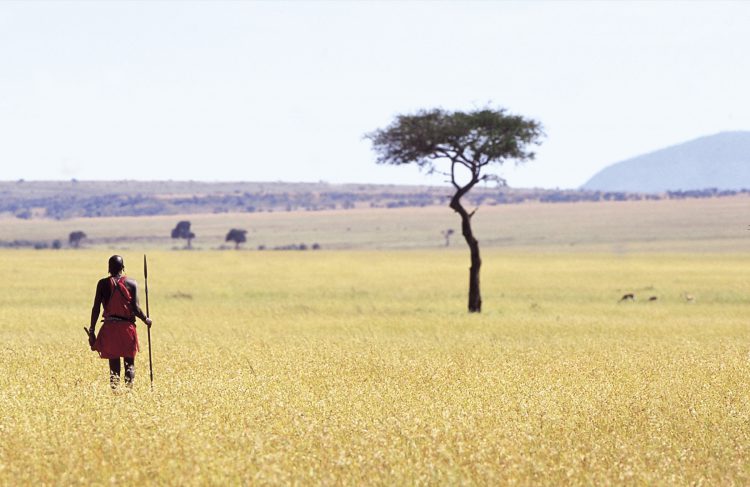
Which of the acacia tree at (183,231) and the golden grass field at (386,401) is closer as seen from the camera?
the golden grass field at (386,401)

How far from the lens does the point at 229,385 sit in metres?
13.4

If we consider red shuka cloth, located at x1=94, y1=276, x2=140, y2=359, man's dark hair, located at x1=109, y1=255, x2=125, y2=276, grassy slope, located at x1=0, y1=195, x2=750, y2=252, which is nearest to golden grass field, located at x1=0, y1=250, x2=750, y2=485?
red shuka cloth, located at x1=94, y1=276, x2=140, y2=359

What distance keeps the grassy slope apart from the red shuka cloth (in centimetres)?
9167

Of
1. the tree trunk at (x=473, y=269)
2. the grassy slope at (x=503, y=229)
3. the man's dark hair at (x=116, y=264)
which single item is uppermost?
the man's dark hair at (x=116, y=264)

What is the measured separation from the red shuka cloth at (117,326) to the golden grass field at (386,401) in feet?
2.01

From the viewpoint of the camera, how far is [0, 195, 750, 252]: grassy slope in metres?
124

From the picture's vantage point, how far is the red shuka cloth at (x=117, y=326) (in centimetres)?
1268

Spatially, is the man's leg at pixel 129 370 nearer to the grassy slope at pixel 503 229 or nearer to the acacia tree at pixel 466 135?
the acacia tree at pixel 466 135

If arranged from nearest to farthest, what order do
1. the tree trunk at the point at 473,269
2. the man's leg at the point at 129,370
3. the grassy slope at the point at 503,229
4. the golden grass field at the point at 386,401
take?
the golden grass field at the point at 386,401, the man's leg at the point at 129,370, the tree trunk at the point at 473,269, the grassy slope at the point at 503,229

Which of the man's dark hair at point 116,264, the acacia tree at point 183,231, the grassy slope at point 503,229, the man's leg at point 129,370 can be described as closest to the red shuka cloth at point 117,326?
the man's dark hair at point 116,264

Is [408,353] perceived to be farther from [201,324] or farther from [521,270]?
[521,270]

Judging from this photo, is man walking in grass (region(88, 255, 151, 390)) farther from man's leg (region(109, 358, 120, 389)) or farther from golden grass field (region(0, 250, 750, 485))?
golden grass field (region(0, 250, 750, 485))

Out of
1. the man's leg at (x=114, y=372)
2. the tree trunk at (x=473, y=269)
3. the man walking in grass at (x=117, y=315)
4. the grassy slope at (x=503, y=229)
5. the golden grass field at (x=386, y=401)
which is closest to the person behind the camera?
the golden grass field at (x=386, y=401)

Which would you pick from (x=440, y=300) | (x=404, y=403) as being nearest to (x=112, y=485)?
(x=404, y=403)
